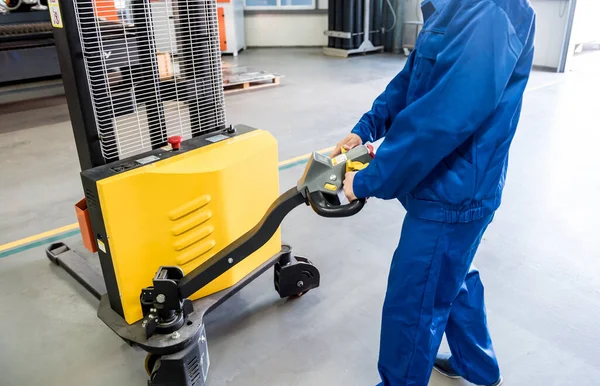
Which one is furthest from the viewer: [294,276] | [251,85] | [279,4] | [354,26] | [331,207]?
[279,4]

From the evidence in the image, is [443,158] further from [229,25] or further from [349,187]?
[229,25]

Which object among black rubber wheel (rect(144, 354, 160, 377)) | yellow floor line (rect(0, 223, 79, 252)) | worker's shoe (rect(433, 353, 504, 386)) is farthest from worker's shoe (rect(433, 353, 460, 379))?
yellow floor line (rect(0, 223, 79, 252))

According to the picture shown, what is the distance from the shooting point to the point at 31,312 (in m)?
2.37

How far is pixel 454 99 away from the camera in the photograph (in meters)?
1.22

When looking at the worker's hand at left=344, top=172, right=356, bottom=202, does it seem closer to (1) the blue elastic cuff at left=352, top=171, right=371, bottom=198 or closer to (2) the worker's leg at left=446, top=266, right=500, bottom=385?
(1) the blue elastic cuff at left=352, top=171, right=371, bottom=198

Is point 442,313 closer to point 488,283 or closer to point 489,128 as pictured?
point 489,128

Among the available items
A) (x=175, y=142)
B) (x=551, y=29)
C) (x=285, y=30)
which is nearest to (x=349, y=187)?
(x=175, y=142)

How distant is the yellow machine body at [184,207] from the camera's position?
1.79 metres

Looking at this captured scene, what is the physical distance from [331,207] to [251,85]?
5.50 meters

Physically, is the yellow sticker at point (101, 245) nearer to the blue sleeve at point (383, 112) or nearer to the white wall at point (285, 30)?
the blue sleeve at point (383, 112)

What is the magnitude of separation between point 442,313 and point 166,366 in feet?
3.21

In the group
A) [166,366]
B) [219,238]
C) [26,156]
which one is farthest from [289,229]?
[26,156]

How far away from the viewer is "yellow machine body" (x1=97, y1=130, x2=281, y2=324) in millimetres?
1788

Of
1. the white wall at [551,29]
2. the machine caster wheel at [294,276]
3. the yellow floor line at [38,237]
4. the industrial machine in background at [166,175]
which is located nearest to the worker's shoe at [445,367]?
the machine caster wheel at [294,276]
